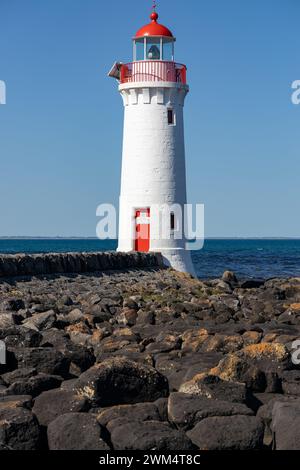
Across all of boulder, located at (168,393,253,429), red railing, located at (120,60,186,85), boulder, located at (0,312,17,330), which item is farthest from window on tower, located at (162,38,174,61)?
boulder, located at (168,393,253,429)

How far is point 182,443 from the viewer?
5676 millimetres

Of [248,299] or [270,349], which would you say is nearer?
[270,349]

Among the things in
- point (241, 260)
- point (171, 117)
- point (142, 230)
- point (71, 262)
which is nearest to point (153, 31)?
point (171, 117)

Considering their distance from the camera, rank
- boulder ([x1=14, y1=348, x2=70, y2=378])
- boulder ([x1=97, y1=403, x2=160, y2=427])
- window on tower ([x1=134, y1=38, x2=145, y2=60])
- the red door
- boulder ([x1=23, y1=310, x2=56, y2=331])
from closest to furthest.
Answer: boulder ([x1=97, y1=403, x2=160, y2=427]) → boulder ([x1=14, y1=348, x2=70, y2=378]) → boulder ([x1=23, y1=310, x2=56, y2=331]) → the red door → window on tower ([x1=134, y1=38, x2=145, y2=60])

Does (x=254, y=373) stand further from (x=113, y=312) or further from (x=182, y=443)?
(x=113, y=312)

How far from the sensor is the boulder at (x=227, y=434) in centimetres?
579

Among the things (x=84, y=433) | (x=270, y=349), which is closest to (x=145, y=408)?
(x=84, y=433)

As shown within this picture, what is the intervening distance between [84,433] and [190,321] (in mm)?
5136

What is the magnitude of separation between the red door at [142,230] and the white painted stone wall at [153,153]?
0.10 meters

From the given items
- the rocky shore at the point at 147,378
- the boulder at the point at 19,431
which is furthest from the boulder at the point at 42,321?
the boulder at the point at 19,431

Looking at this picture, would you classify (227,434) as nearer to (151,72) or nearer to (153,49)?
(151,72)

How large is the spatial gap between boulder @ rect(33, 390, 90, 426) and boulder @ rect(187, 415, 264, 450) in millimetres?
952

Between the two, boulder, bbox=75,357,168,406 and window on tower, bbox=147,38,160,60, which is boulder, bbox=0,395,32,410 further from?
window on tower, bbox=147,38,160,60

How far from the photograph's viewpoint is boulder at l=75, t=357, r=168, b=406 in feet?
21.9
